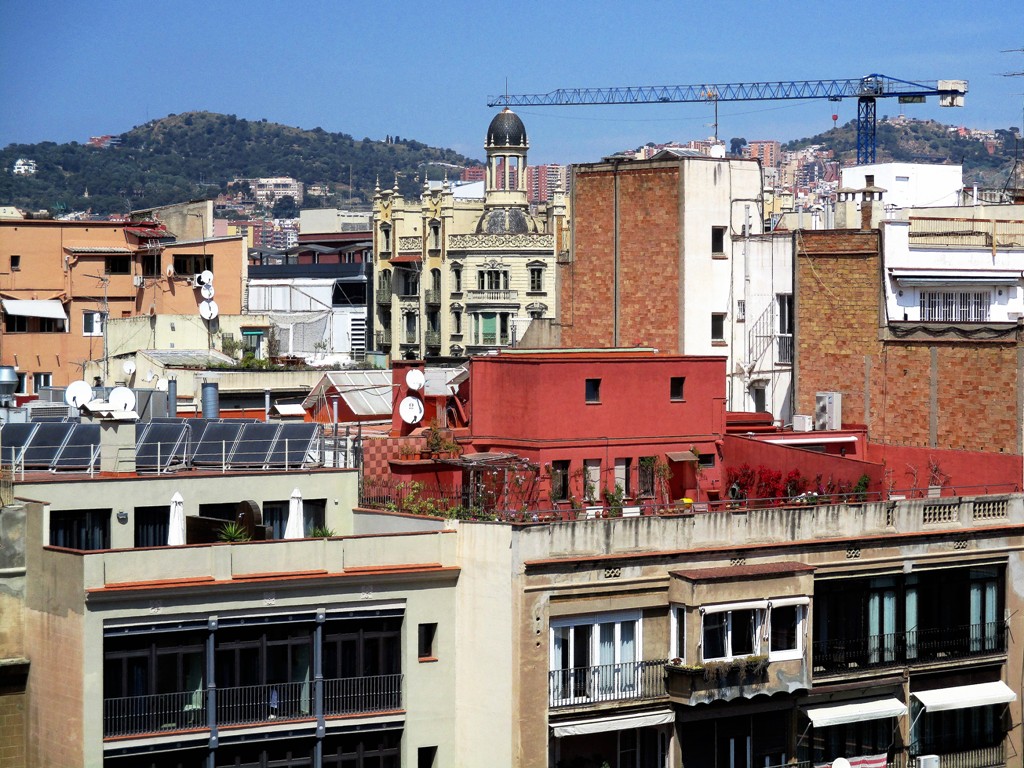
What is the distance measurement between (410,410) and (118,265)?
30.5m

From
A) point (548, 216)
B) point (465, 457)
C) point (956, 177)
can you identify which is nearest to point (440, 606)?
point (465, 457)

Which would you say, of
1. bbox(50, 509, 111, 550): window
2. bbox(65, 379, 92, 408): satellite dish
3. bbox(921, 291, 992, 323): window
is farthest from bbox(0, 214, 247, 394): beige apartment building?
bbox(50, 509, 111, 550): window

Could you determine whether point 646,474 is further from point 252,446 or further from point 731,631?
point 252,446

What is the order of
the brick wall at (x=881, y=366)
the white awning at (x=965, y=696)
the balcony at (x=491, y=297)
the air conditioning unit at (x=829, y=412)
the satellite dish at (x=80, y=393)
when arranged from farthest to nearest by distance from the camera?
the balcony at (x=491, y=297)
the air conditioning unit at (x=829, y=412)
the brick wall at (x=881, y=366)
the satellite dish at (x=80, y=393)
the white awning at (x=965, y=696)

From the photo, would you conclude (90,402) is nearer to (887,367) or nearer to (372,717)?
(372,717)

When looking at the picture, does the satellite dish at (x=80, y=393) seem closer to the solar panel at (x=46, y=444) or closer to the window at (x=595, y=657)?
the solar panel at (x=46, y=444)

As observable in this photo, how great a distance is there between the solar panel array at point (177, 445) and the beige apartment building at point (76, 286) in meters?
25.1

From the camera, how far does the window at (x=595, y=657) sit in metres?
36.9

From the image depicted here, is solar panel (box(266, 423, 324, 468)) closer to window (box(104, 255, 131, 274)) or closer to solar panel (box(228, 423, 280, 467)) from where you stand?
solar panel (box(228, 423, 280, 467))

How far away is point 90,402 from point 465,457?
8579mm

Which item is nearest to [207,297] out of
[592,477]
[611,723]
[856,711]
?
[592,477]

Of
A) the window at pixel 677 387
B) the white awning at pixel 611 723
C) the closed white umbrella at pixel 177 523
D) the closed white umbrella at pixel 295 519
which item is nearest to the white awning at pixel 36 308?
the window at pixel 677 387

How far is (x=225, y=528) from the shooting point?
36844 mm

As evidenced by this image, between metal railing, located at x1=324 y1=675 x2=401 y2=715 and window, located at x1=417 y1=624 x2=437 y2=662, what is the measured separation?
0.69 metres
